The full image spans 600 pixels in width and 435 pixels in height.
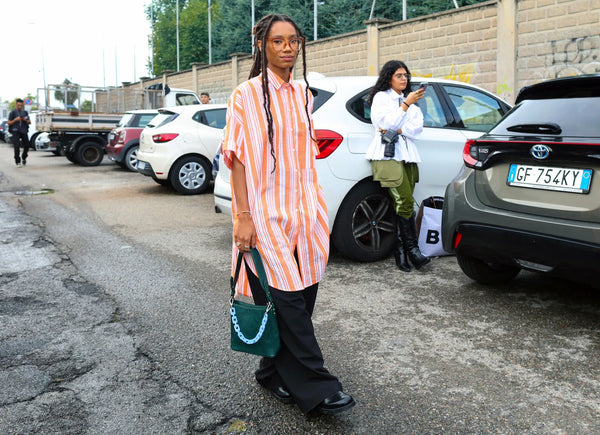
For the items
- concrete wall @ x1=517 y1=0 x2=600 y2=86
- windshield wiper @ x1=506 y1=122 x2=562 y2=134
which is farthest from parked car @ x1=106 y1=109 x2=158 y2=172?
windshield wiper @ x1=506 y1=122 x2=562 y2=134

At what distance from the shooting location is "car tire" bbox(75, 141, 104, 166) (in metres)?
17.8

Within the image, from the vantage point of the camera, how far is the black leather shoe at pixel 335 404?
271 cm

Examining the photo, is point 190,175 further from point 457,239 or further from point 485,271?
point 457,239

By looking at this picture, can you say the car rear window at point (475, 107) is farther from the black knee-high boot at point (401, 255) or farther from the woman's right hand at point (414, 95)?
the black knee-high boot at point (401, 255)

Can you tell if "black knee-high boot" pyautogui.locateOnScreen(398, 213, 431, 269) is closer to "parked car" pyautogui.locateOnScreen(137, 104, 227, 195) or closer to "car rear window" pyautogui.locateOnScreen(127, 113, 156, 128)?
"parked car" pyautogui.locateOnScreen(137, 104, 227, 195)

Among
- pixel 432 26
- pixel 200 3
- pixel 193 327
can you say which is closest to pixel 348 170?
pixel 193 327

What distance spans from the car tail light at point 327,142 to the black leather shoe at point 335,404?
285 centimetres

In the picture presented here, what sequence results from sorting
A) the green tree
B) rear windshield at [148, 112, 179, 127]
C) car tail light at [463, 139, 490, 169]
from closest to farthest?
1. car tail light at [463, 139, 490, 169]
2. rear windshield at [148, 112, 179, 127]
3. the green tree

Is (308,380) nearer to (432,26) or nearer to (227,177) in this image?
(227,177)

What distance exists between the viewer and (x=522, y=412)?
114 inches

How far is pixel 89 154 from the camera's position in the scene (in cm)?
1803

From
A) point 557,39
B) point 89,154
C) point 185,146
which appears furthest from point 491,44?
point 89,154

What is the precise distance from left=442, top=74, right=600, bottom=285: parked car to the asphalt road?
0.51m

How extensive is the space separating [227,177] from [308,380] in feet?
12.6
